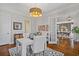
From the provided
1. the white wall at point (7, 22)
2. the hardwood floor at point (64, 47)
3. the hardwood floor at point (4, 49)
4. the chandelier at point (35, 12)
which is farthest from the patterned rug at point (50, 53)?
the chandelier at point (35, 12)

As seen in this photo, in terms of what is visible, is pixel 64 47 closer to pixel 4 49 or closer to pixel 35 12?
pixel 35 12

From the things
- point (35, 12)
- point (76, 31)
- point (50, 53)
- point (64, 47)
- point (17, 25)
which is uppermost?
point (35, 12)

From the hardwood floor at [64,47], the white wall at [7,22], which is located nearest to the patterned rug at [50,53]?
the hardwood floor at [64,47]

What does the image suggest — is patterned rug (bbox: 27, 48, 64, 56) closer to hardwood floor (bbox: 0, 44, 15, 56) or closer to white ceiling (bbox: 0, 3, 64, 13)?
hardwood floor (bbox: 0, 44, 15, 56)

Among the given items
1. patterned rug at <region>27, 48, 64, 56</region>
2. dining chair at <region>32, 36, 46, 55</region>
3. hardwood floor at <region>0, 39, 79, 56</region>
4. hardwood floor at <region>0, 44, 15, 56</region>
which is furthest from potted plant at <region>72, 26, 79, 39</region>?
hardwood floor at <region>0, 44, 15, 56</region>

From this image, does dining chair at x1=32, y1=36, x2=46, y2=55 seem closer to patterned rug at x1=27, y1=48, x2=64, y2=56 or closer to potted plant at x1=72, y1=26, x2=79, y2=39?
patterned rug at x1=27, y1=48, x2=64, y2=56

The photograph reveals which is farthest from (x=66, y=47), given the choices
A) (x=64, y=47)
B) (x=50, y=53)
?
(x=50, y=53)

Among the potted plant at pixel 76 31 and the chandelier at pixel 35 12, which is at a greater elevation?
the chandelier at pixel 35 12

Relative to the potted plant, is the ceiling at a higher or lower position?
higher

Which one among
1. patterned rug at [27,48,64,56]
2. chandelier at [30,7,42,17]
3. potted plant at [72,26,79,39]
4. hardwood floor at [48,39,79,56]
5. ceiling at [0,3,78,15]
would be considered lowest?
A: patterned rug at [27,48,64,56]

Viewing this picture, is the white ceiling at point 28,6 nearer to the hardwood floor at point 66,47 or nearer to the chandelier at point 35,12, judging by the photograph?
the chandelier at point 35,12

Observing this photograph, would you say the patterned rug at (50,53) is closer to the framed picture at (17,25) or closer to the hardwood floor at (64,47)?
the hardwood floor at (64,47)

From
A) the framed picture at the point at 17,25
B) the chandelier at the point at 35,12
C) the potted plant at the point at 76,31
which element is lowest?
the potted plant at the point at 76,31

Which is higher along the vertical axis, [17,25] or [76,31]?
[17,25]
